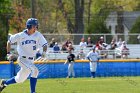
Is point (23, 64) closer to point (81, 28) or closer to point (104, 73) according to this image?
point (104, 73)

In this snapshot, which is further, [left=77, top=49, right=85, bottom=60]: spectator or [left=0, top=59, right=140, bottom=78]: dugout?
[left=77, top=49, right=85, bottom=60]: spectator

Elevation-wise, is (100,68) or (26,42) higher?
(26,42)

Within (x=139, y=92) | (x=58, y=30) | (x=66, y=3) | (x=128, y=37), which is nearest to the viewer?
(x=139, y=92)

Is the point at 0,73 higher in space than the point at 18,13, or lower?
lower

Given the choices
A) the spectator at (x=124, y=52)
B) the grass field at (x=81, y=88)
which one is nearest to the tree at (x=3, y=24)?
the spectator at (x=124, y=52)

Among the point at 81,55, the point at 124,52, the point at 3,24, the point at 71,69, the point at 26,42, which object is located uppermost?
the point at 3,24

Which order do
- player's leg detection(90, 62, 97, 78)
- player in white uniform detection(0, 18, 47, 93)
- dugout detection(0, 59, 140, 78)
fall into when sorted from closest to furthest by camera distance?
1. player in white uniform detection(0, 18, 47, 93)
2. player's leg detection(90, 62, 97, 78)
3. dugout detection(0, 59, 140, 78)

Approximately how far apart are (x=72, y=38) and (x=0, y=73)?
1475 centimetres

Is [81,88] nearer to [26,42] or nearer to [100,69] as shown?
[26,42]

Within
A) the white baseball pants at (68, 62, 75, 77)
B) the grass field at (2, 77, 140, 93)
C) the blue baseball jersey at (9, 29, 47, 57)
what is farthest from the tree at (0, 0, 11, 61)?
the blue baseball jersey at (9, 29, 47, 57)

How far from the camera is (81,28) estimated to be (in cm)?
5803

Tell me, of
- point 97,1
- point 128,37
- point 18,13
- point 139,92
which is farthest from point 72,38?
point 139,92

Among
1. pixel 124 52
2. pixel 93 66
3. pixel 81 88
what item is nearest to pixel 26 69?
pixel 81 88

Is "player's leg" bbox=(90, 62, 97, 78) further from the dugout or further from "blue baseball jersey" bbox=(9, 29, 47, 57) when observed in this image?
"blue baseball jersey" bbox=(9, 29, 47, 57)
